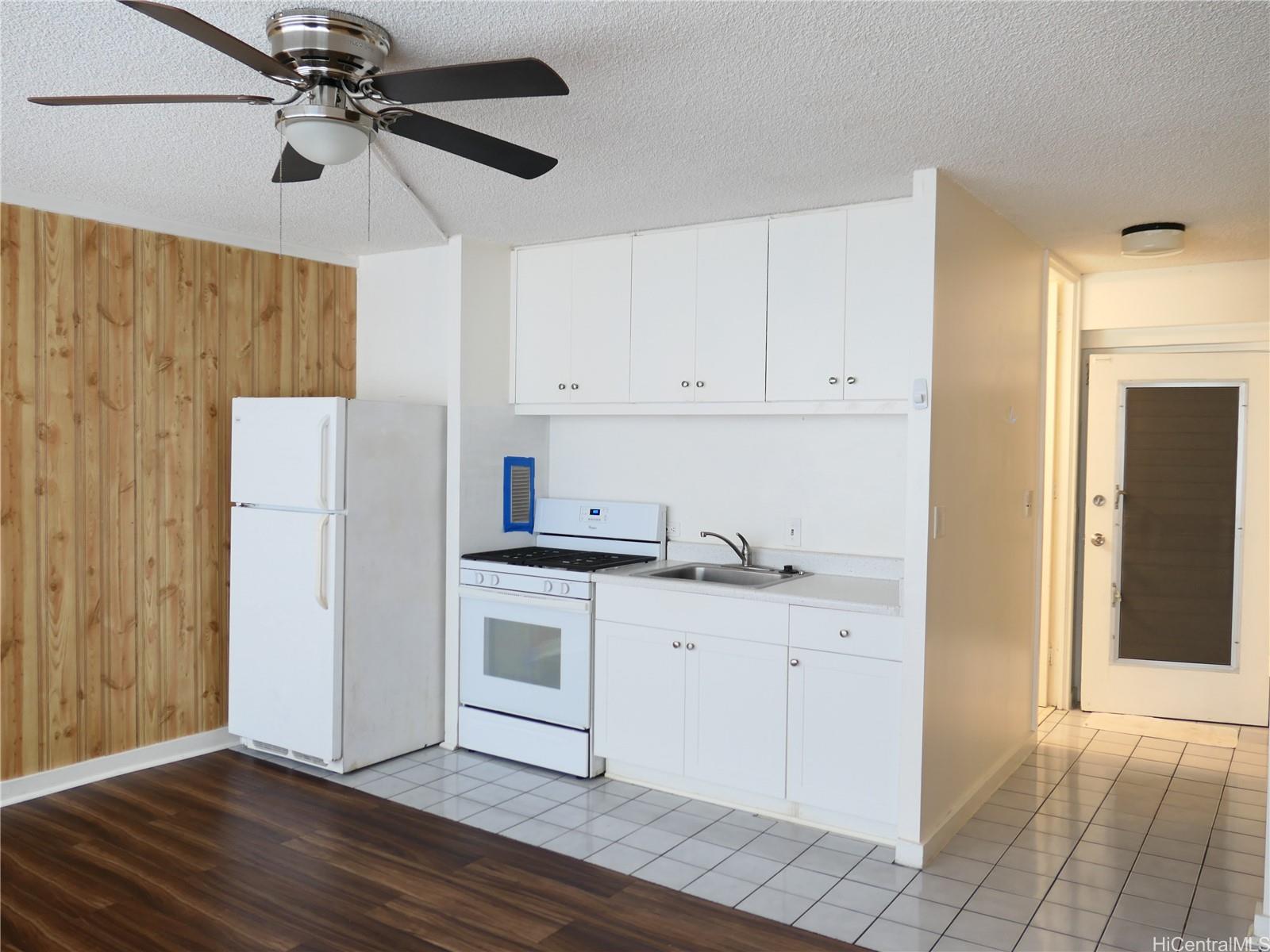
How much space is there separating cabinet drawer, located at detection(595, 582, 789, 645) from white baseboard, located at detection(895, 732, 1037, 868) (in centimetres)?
80

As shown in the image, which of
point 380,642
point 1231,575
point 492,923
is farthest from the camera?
point 1231,575

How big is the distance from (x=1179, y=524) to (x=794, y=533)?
225cm

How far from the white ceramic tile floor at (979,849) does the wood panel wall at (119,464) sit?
2.64 feet

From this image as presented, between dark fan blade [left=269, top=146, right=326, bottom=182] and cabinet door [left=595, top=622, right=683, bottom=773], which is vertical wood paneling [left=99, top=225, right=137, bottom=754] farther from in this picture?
cabinet door [left=595, top=622, right=683, bottom=773]

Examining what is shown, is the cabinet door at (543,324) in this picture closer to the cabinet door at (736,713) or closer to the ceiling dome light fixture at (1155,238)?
the cabinet door at (736,713)

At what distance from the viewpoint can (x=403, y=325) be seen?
469 centimetres

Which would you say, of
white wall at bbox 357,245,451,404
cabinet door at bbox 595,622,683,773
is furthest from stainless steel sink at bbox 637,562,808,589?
white wall at bbox 357,245,451,404

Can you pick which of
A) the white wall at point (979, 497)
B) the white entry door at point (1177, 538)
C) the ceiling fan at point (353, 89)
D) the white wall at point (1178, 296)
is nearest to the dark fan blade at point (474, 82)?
the ceiling fan at point (353, 89)

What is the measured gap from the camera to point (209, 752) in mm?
4254

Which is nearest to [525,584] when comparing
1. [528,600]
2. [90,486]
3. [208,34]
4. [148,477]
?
[528,600]

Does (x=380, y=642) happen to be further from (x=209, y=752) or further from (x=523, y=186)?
(x=523, y=186)

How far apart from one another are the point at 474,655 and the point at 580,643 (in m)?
0.60

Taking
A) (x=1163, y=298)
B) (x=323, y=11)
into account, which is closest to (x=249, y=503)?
(x=323, y=11)

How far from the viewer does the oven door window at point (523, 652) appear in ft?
13.3
